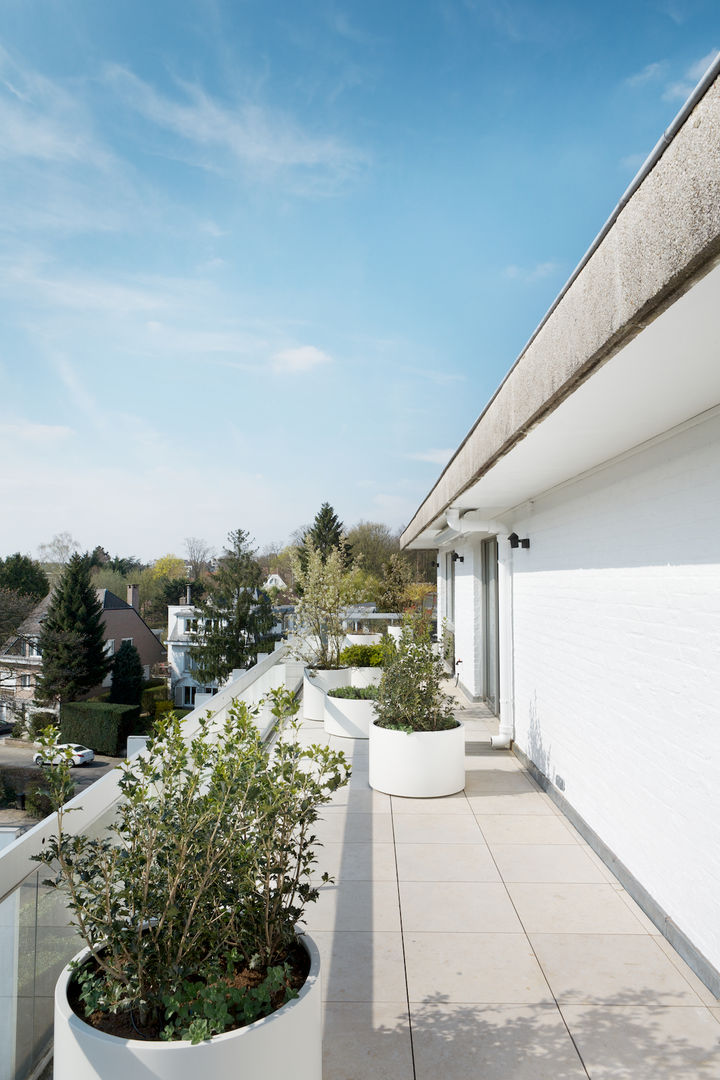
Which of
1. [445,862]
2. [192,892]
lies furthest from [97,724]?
[192,892]

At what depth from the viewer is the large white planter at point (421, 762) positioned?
5.30 metres

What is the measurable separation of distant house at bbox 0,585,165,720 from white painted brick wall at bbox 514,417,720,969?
1054 inches

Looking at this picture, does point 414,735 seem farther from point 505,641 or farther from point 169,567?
point 169,567

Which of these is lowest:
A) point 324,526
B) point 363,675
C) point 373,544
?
point 363,675

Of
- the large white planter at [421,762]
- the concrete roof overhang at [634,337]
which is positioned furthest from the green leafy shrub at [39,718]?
the concrete roof overhang at [634,337]

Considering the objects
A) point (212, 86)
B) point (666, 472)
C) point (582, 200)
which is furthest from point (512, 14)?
point (666, 472)

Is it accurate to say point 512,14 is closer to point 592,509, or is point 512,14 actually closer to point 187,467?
point 592,509

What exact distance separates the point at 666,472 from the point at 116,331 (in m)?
16.4

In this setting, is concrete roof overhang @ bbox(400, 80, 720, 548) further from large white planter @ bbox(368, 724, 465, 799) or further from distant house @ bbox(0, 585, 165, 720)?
distant house @ bbox(0, 585, 165, 720)

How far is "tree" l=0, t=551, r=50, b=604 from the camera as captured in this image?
3884cm

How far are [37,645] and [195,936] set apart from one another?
1399 inches

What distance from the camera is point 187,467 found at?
157 ft

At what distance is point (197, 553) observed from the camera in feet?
174

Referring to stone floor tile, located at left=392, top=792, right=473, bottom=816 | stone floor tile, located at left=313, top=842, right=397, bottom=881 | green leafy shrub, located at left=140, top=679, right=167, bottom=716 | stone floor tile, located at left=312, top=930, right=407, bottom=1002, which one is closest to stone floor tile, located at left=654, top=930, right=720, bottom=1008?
stone floor tile, located at left=312, top=930, right=407, bottom=1002
